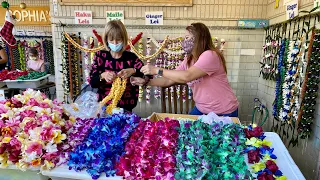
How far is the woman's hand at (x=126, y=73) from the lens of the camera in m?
1.53

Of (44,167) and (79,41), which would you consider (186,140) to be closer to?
(44,167)

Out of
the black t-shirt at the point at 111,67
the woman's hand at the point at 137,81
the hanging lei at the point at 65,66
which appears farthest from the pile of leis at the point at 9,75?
the woman's hand at the point at 137,81

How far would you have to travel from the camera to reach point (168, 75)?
5.07 feet

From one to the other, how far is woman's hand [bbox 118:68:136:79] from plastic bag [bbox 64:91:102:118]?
0.80ft

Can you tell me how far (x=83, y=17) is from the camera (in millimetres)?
2740

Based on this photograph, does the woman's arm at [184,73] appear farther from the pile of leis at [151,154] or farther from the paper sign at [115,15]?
the paper sign at [115,15]

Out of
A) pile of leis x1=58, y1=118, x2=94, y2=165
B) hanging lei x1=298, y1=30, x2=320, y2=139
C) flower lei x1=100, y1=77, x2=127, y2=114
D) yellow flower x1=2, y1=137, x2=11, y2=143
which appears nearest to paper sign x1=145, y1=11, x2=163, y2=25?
flower lei x1=100, y1=77, x2=127, y2=114

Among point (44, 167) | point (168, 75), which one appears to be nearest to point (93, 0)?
point (168, 75)

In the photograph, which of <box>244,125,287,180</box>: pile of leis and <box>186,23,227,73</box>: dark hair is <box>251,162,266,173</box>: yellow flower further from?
<box>186,23,227,73</box>: dark hair

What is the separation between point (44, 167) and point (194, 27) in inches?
49.1

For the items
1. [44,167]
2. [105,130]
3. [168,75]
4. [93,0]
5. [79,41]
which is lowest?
[44,167]

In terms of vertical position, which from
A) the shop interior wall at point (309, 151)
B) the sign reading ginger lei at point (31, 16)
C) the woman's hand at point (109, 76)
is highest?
the sign reading ginger lei at point (31, 16)

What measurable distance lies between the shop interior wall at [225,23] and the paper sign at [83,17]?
0.19 feet

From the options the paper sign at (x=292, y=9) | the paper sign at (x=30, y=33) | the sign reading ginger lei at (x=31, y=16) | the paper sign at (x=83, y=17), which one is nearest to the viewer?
the paper sign at (x=292, y=9)
